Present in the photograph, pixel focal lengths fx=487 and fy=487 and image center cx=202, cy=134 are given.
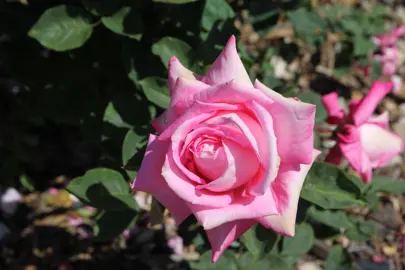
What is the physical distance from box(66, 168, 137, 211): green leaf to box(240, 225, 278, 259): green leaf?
28 cm

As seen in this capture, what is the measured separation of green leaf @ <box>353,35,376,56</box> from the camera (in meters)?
2.02

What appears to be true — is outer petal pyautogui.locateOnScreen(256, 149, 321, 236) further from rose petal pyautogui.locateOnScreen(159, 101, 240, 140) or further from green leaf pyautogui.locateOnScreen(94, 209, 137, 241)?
green leaf pyautogui.locateOnScreen(94, 209, 137, 241)

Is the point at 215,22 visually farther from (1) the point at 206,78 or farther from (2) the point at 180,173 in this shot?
(2) the point at 180,173

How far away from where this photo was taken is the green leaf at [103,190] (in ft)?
3.40

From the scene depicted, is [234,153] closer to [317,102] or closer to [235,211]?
[235,211]

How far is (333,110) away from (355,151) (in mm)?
146

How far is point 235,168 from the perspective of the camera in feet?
2.48

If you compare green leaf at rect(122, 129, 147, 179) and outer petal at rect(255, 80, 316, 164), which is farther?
green leaf at rect(122, 129, 147, 179)

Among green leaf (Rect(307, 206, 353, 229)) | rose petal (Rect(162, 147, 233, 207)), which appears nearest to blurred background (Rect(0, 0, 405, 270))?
green leaf (Rect(307, 206, 353, 229))

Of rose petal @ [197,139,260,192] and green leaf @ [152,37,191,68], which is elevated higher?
rose petal @ [197,139,260,192]

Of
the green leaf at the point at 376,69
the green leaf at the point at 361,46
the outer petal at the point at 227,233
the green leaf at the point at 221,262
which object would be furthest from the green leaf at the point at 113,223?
the green leaf at the point at 376,69

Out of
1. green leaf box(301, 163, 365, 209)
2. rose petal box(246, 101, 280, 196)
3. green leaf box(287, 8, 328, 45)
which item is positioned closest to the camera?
rose petal box(246, 101, 280, 196)

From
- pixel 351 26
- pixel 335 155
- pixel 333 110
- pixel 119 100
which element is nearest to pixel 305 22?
pixel 351 26

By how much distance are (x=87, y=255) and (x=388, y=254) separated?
135 cm
